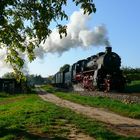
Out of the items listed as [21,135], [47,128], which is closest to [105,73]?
[47,128]

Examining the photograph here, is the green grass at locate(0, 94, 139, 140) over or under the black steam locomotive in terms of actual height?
under

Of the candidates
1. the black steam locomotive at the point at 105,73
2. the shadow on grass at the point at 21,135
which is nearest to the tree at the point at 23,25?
the shadow on grass at the point at 21,135

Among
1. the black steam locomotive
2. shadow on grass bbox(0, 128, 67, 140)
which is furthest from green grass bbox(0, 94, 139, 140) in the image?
the black steam locomotive

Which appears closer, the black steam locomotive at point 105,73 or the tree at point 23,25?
the tree at point 23,25

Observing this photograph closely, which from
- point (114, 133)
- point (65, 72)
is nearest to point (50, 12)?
point (114, 133)

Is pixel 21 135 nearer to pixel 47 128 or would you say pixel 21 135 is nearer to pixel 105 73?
pixel 47 128

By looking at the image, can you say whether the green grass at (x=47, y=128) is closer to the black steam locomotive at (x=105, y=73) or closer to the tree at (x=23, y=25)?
the tree at (x=23, y=25)

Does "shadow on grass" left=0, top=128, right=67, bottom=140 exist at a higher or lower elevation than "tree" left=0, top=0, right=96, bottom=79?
lower

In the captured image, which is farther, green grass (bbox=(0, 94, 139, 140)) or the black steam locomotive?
the black steam locomotive

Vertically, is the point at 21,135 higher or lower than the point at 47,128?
lower

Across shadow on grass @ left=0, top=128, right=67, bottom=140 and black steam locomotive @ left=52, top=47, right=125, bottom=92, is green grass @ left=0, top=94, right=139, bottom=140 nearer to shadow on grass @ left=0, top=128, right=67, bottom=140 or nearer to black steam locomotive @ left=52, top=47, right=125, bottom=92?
shadow on grass @ left=0, top=128, right=67, bottom=140

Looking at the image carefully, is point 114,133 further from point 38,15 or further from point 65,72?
point 65,72

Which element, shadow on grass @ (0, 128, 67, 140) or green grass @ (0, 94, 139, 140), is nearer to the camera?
shadow on grass @ (0, 128, 67, 140)

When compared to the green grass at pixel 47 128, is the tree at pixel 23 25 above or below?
above
